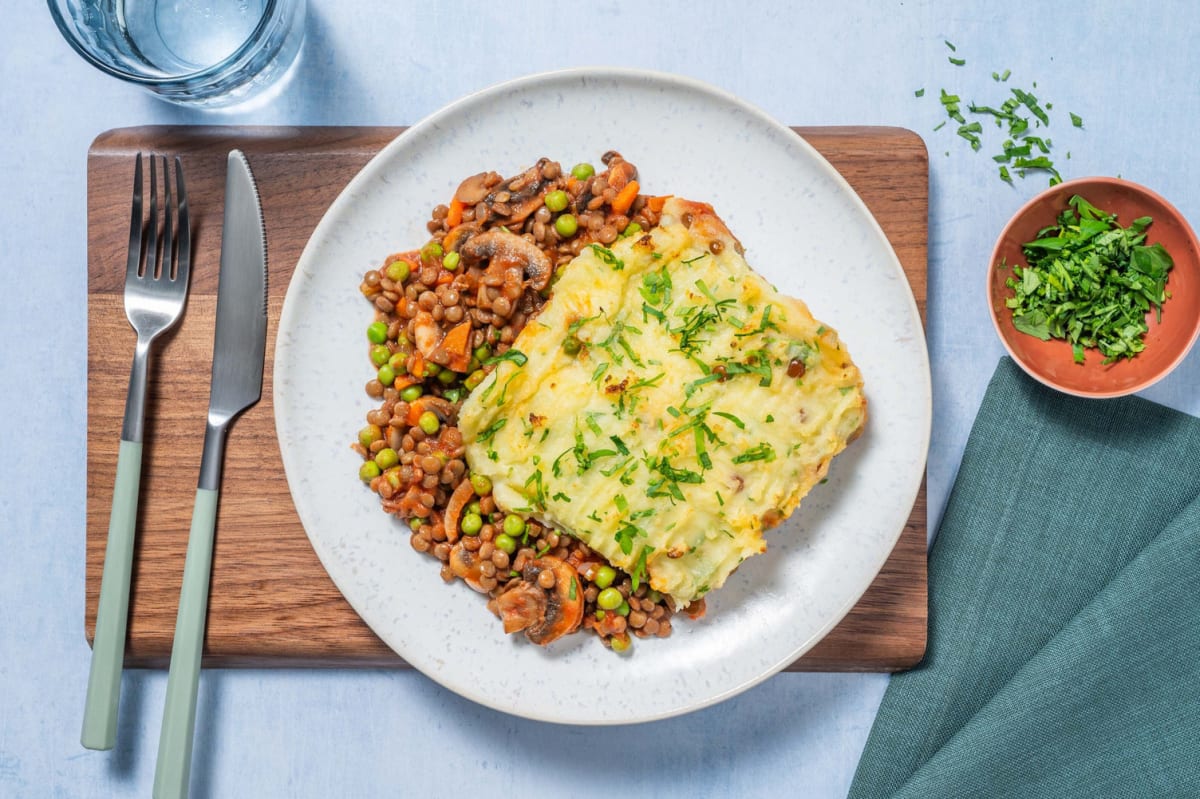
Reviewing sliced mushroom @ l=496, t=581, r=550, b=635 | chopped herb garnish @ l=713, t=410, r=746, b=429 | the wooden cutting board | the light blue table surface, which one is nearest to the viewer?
chopped herb garnish @ l=713, t=410, r=746, b=429

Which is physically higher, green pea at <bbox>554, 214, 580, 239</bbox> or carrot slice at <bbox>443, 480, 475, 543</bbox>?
green pea at <bbox>554, 214, 580, 239</bbox>

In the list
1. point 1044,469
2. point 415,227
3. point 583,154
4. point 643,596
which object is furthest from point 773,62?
point 643,596

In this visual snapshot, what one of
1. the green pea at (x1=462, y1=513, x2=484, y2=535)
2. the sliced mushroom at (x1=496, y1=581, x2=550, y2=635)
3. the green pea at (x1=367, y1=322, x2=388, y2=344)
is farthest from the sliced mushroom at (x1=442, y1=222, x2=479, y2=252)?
the sliced mushroom at (x1=496, y1=581, x2=550, y2=635)

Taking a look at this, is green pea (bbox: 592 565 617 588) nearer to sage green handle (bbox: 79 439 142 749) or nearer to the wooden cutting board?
the wooden cutting board

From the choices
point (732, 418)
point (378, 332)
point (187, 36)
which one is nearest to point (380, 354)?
point (378, 332)

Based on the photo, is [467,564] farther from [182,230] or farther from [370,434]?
[182,230]

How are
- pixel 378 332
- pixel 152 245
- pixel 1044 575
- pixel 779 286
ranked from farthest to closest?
pixel 1044 575 → pixel 152 245 → pixel 779 286 → pixel 378 332

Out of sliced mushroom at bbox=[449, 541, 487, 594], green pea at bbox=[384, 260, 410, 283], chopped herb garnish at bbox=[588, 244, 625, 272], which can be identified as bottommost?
sliced mushroom at bbox=[449, 541, 487, 594]
